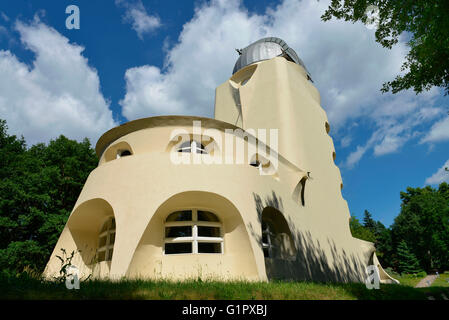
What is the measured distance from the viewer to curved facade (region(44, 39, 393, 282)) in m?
9.36

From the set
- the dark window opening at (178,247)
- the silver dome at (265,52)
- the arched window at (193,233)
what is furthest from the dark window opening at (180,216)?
the silver dome at (265,52)

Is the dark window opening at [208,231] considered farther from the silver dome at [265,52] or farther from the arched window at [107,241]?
the silver dome at [265,52]

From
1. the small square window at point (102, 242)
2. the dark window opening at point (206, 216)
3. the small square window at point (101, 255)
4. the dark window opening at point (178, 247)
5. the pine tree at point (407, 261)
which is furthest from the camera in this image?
the pine tree at point (407, 261)

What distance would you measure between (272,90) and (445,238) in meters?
36.8

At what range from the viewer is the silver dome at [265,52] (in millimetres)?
21875

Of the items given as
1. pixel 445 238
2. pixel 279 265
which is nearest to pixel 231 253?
pixel 279 265

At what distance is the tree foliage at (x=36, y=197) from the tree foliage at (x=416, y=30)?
16543 millimetres

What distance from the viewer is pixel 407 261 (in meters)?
42.2

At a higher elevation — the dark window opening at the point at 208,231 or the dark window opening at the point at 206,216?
the dark window opening at the point at 206,216

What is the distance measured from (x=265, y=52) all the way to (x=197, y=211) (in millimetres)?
16122

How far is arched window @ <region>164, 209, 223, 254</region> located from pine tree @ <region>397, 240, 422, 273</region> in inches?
1703
